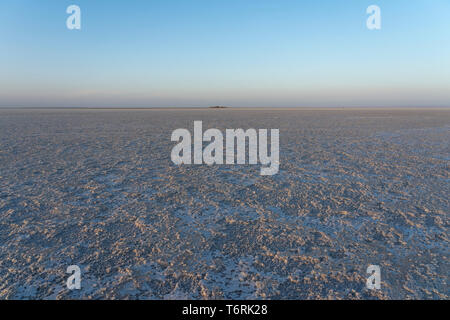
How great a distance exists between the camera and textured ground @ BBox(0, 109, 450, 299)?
1638mm

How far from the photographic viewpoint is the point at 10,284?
163cm

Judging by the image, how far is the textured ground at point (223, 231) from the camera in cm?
164

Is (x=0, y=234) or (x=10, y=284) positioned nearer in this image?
(x=10, y=284)

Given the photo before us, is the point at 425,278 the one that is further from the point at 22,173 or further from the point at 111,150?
the point at 111,150

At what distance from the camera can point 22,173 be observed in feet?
13.3

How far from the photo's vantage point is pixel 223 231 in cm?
232

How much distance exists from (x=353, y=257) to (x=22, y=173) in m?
4.53
